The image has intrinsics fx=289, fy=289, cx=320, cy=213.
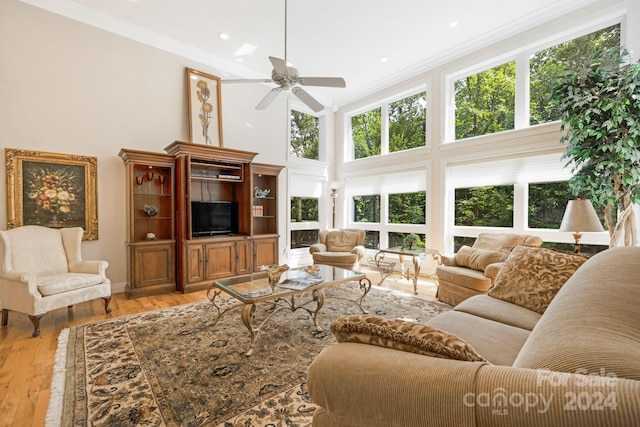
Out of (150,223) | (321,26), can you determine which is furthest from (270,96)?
(150,223)

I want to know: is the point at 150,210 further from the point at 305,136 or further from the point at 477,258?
the point at 477,258

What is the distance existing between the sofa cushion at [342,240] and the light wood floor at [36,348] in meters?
1.33

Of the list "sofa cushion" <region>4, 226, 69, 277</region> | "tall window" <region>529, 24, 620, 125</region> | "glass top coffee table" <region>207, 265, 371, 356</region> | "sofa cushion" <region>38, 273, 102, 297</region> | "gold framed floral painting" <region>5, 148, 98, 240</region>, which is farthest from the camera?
"tall window" <region>529, 24, 620, 125</region>

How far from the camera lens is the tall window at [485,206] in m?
4.49

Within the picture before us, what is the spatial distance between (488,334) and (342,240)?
3.92 metres

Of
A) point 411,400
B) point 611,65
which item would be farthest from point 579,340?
point 611,65

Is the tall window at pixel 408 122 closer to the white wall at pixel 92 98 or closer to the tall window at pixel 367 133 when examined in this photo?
the tall window at pixel 367 133

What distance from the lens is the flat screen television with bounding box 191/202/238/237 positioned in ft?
15.5

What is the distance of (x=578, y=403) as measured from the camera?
562mm

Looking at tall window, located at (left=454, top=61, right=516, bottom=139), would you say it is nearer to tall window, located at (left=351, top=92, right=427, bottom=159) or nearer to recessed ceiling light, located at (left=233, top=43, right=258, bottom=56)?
tall window, located at (left=351, top=92, right=427, bottom=159)

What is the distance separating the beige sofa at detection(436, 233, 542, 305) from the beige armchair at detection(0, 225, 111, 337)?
13.5 feet

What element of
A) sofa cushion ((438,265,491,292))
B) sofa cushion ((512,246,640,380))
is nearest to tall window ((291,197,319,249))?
sofa cushion ((438,265,491,292))

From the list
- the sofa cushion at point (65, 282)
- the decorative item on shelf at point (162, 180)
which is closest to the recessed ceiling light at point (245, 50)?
the decorative item on shelf at point (162, 180)

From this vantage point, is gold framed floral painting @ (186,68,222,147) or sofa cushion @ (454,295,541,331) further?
gold framed floral painting @ (186,68,222,147)
